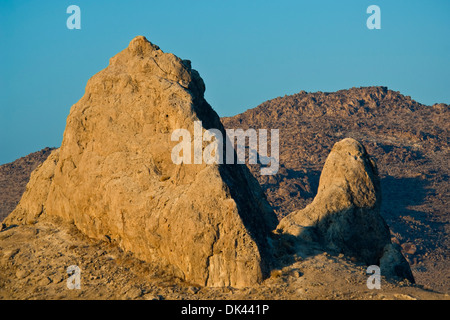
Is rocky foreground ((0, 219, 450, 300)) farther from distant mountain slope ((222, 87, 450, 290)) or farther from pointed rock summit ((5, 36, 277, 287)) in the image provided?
distant mountain slope ((222, 87, 450, 290))

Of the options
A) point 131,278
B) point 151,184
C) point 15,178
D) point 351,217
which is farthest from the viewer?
point 15,178

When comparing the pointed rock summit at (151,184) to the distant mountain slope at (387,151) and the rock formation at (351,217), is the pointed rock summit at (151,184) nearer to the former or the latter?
the rock formation at (351,217)

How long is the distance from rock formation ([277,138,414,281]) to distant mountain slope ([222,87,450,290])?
24687 mm

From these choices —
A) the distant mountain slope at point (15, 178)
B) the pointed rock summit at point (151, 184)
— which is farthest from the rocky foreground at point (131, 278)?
the distant mountain slope at point (15, 178)

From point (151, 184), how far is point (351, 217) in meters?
6.61

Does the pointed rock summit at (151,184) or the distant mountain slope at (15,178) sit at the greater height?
the distant mountain slope at (15,178)

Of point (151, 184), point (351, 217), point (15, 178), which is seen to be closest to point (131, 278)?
point (151, 184)

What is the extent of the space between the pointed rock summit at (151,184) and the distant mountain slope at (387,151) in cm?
2998

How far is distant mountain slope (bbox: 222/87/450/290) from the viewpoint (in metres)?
56.7

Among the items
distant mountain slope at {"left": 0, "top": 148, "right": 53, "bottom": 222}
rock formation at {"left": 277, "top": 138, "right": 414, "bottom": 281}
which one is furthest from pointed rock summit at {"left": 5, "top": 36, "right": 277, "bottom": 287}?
distant mountain slope at {"left": 0, "top": 148, "right": 53, "bottom": 222}

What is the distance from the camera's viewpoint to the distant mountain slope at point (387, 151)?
2232 inches

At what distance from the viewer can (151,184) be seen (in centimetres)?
1920

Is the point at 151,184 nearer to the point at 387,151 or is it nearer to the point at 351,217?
the point at 351,217
